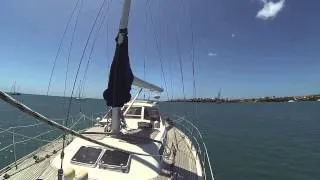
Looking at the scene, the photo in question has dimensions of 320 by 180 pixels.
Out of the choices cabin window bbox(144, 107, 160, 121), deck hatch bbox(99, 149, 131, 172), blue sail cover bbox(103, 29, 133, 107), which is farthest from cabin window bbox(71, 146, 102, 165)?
cabin window bbox(144, 107, 160, 121)

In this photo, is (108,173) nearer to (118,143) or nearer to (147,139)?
(118,143)

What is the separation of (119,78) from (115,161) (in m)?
2.80

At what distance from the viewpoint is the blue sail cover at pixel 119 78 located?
395 inches

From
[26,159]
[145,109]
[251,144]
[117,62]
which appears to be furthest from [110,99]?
[251,144]

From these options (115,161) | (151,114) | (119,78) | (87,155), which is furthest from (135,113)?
(115,161)

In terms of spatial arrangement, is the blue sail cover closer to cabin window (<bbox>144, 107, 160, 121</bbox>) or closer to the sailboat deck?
the sailboat deck

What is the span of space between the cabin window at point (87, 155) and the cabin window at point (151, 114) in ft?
21.4

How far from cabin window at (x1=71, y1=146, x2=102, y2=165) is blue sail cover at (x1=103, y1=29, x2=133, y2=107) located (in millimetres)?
1680

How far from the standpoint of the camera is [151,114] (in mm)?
16438

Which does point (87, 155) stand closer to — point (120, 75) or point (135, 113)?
point (120, 75)

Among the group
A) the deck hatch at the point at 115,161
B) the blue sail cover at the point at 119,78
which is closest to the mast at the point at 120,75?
the blue sail cover at the point at 119,78

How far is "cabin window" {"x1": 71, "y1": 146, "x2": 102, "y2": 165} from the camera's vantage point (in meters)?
9.12

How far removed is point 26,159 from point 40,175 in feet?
10.1

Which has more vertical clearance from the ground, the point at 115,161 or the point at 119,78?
the point at 119,78
